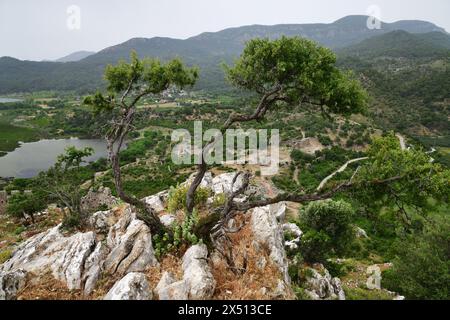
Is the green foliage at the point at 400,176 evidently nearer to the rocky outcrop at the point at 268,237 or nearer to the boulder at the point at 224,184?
the rocky outcrop at the point at 268,237

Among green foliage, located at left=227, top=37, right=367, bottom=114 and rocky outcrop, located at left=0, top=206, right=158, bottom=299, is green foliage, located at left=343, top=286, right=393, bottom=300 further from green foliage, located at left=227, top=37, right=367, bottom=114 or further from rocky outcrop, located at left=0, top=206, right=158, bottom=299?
rocky outcrop, located at left=0, top=206, right=158, bottom=299

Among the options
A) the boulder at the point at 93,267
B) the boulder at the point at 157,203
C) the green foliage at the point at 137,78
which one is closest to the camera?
the boulder at the point at 93,267

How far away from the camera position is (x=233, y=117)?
37.0 ft

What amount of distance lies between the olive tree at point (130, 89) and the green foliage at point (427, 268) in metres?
14.1

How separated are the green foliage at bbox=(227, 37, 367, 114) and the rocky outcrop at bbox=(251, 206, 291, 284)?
15.0ft

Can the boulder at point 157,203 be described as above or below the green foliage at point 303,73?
below

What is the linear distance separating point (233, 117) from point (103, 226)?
6494 mm

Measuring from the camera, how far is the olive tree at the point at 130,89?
429 inches

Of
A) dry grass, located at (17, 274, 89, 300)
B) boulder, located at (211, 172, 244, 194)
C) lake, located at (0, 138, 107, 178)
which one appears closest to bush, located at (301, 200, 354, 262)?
boulder, located at (211, 172, 244, 194)

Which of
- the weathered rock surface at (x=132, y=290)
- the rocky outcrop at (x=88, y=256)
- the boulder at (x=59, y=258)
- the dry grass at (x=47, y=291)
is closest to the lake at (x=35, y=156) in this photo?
the boulder at (x=59, y=258)

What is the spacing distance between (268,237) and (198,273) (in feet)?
12.1

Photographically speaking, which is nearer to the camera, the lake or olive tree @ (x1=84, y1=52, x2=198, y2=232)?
olive tree @ (x1=84, y1=52, x2=198, y2=232)

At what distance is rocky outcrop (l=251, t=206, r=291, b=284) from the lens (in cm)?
1099
